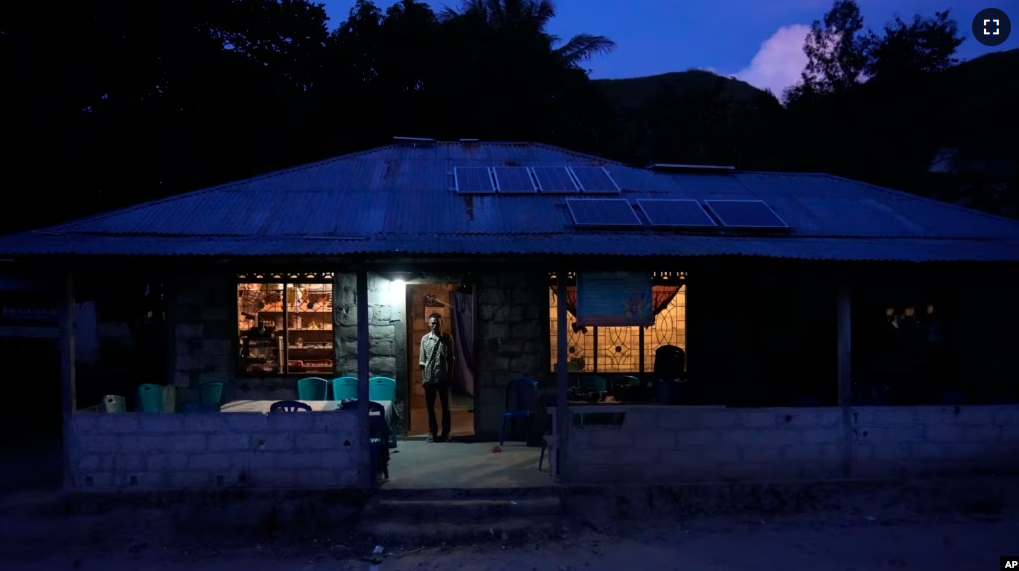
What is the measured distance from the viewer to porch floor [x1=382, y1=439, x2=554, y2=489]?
8.52m

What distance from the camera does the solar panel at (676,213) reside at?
9453 mm

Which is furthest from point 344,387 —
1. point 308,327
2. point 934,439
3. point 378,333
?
point 934,439

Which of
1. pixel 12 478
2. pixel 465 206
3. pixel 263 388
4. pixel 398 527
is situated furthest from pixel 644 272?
pixel 12 478

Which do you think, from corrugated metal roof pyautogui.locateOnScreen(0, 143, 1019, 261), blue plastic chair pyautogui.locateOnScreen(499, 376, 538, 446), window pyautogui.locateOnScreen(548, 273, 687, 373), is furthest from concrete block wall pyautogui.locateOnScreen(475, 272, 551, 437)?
corrugated metal roof pyautogui.locateOnScreen(0, 143, 1019, 261)

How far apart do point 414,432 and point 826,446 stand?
580 centimetres

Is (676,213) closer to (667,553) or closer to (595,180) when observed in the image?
(595,180)

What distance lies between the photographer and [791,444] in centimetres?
868

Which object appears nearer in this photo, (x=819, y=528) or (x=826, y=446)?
(x=819, y=528)

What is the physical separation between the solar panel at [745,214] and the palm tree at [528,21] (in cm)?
1730

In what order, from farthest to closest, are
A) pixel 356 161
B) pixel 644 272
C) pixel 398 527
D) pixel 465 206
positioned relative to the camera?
pixel 356 161 → pixel 465 206 → pixel 644 272 → pixel 398 527

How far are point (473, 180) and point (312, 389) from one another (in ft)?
12.8

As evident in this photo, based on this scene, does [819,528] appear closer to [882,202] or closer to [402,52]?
[882,202]

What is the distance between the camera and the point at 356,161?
1170 cm

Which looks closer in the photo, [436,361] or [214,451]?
[214,451]
